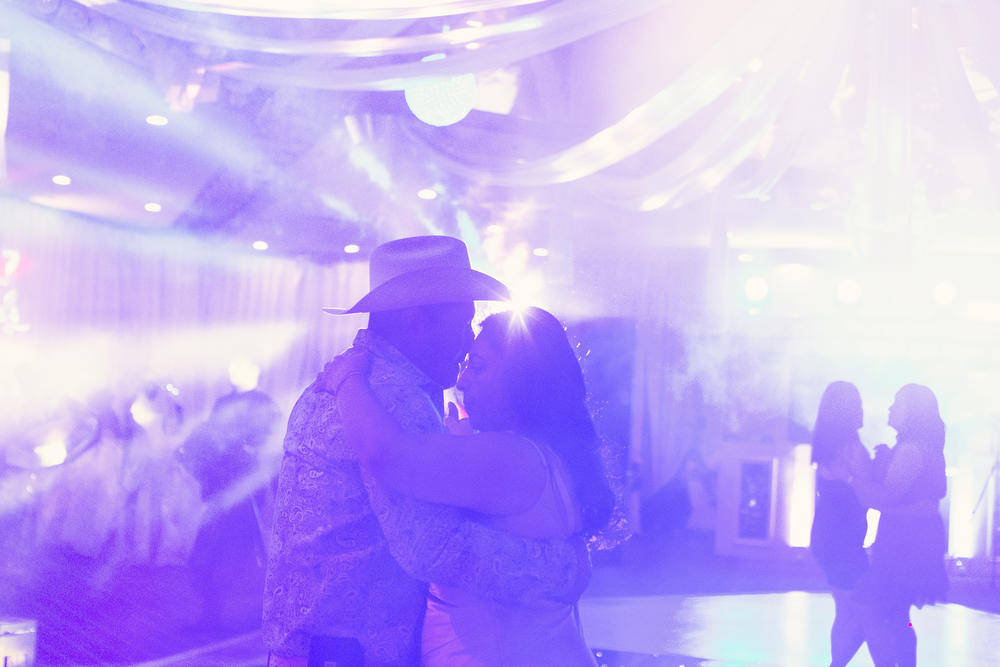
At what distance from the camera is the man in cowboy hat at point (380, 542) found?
145cm

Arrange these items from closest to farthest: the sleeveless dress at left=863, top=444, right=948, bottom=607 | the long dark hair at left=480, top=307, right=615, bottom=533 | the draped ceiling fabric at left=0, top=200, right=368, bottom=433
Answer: the long dark hair at left=480, top=307, right=615, bottom=533 < the sleeveless dress at left=863, top=444, right=948, bottom=607 < the draped ceiling fabric at left=0, top=200, right=368, bottom=433

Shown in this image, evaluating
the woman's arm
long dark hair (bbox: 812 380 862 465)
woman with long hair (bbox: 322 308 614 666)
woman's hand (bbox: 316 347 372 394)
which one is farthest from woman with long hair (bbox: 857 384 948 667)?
woman's hand (bbox: 316 347 372 394)

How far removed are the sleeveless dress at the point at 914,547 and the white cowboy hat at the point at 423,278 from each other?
7.97 ft

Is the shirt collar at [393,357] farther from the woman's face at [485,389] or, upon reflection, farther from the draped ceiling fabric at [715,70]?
the draped ceiling fabric at [715,70]

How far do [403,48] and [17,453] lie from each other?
5.44 meters

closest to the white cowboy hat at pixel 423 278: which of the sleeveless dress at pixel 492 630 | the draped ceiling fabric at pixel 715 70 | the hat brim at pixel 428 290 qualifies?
the hat brim at pixel 428 290

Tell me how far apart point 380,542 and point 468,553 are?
15cm

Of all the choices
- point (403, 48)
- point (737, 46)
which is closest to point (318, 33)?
point (403, 48)

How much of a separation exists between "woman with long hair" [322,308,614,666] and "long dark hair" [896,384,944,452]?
2152mm

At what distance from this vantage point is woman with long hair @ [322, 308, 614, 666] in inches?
56.9

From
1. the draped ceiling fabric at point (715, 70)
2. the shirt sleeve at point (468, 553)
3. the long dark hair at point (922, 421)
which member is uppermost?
the draped ceiling fabric at point (715, 70)

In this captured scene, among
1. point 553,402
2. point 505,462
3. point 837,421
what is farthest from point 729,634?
point 505,462

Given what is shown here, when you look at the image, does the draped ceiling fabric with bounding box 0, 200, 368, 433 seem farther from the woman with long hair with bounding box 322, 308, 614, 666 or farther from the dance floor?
the woman with long hair with bounding box 322, 308, 614, 666

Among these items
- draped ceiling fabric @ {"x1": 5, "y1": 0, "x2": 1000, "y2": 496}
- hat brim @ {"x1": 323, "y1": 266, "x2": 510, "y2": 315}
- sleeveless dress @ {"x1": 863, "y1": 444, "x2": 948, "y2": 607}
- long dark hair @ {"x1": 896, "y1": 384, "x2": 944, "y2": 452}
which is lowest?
sleeveless dress @ {"x1": 863, "y1": 444, "x2": 948, "y2": 607}
